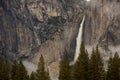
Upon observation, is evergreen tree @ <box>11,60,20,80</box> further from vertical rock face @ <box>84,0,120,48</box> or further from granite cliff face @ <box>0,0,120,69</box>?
vertical rock face @ <box>84,0,120,48</box>

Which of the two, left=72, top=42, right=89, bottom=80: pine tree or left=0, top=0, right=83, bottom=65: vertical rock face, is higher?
left=72, top=42, right=89, bottom=80: pine tree

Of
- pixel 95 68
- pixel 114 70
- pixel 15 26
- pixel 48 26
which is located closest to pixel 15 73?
pixel 95 68

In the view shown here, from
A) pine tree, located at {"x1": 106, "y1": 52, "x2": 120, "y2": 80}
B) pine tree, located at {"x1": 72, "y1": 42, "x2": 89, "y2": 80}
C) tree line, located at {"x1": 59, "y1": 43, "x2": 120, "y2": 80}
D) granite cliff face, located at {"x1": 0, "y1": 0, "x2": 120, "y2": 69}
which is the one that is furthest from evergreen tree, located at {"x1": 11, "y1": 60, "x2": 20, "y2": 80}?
granite cliff face, located at {"x1": 0, "y1": 0, "x2": 120, "y2": 69}

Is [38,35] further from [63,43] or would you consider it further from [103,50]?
[103,50]

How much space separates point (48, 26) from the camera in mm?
174750

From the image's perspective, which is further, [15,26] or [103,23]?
[15,26]

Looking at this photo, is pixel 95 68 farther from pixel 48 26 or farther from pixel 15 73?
pixel 48 26

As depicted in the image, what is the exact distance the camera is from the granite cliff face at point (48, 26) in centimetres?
17200

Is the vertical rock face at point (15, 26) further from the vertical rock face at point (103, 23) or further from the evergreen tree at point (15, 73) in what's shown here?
the evergreen tree at point (15, 73)

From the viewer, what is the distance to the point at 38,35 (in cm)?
17700

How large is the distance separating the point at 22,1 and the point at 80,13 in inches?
1043

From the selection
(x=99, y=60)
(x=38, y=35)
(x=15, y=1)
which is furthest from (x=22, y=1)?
(x=99, y=60)

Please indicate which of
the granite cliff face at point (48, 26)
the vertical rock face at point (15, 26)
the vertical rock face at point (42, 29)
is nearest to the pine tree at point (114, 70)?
the granite cliff face at point (48, 26)

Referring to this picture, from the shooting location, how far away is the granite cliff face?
172m
